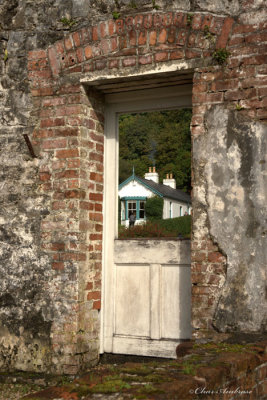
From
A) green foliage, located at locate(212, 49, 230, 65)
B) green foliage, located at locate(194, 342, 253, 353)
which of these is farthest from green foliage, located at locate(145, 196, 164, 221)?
green foliage, located at locate(194, 342, 253, 353)

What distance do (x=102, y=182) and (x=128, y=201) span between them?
1.00 ft

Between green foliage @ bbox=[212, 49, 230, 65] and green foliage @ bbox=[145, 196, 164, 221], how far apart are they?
1.26 m

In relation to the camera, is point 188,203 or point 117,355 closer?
point 188,203

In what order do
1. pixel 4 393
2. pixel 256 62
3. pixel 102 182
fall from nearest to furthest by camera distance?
pixel 256 62 < pixel 4 393 < pixel 102 182

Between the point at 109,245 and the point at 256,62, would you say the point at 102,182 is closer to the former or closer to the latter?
the point at 109,245

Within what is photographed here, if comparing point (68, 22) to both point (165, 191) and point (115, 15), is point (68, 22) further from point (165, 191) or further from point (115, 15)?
point (165, 191)

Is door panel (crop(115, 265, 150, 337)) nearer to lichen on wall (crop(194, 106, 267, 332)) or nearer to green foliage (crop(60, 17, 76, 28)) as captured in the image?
lichen on wall (crop(194, 106, 267, 332))

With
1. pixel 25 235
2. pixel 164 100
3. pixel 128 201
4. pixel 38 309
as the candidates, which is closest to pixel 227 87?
pixel 164 100

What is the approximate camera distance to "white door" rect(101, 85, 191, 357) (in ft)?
15.0

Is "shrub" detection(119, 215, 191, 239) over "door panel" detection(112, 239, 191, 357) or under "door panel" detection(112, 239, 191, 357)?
over

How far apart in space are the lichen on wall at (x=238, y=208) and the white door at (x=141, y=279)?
0.61 m

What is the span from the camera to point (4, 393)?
428cm

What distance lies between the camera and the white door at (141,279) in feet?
15.0

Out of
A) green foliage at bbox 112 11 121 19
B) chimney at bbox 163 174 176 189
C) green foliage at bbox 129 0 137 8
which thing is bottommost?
chimney at bbox 163 174 176 189
